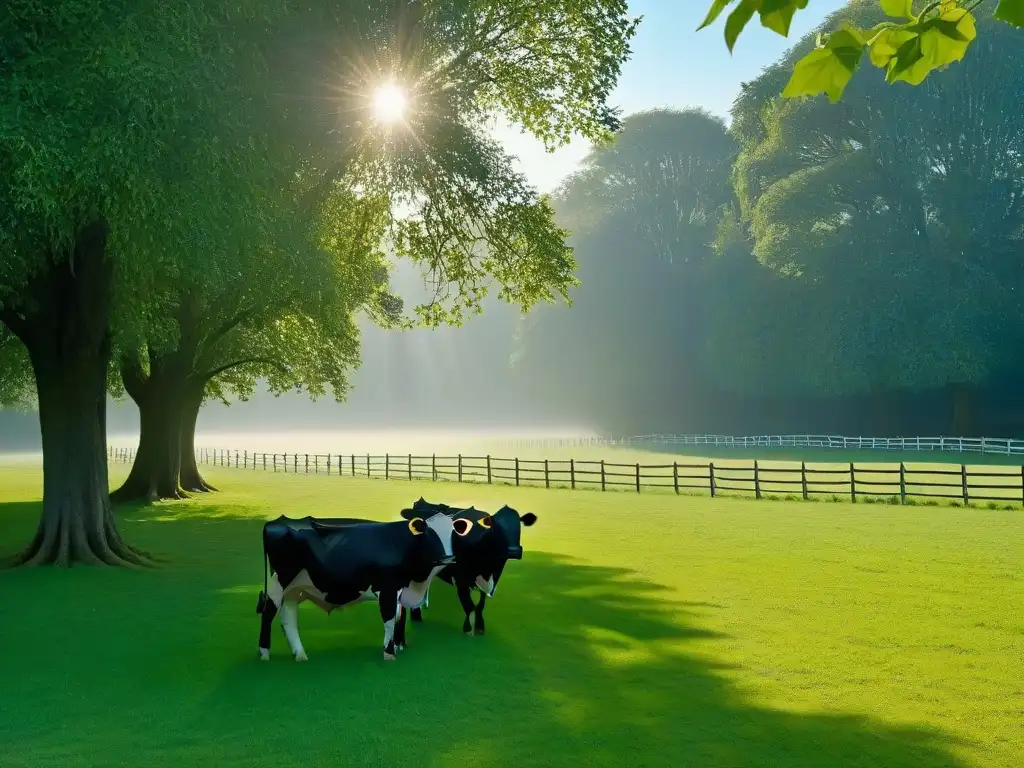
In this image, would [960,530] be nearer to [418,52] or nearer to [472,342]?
[418,52]

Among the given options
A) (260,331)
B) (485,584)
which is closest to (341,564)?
(485,584)

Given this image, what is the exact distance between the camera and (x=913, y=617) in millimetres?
10898

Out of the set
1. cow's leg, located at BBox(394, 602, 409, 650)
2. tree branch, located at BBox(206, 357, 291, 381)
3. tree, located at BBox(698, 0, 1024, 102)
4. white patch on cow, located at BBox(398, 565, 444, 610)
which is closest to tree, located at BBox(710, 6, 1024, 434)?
tree branch, located at BBox(206, 357, 291, 381)

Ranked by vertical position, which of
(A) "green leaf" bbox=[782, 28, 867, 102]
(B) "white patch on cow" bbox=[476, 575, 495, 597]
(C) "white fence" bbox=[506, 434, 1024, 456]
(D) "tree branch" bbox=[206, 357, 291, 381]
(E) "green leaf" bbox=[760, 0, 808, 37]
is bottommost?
(B) "white patch on cow" bbox=[476, 575, 495, 597]

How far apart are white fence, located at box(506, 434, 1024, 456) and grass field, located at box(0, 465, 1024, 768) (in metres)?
29.1

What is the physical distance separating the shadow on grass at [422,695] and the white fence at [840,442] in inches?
1381

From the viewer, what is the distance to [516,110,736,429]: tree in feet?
214

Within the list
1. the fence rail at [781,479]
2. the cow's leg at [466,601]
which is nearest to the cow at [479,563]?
the cow's leg at [466,601]

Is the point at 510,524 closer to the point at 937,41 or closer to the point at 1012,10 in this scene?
the point at 937,41

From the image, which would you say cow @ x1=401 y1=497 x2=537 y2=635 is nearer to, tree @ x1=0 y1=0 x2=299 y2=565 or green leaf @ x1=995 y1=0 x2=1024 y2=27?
tree @ x1=0 y1=0 x2=299 y2=565

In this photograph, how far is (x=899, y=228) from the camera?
4759cm

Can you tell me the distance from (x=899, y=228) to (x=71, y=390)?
41790 millimetres

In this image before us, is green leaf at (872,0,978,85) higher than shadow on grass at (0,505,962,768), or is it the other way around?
green leaf at (872,0,978,85)

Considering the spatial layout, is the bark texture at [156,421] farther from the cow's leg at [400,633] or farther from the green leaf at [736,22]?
the green leaf at [736,22]
